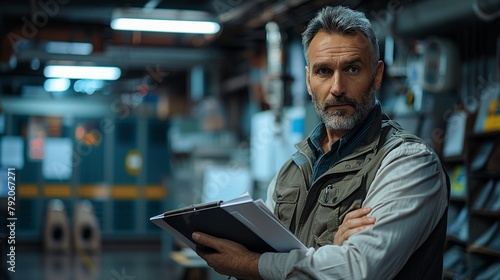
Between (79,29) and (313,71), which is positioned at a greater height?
(79,29)

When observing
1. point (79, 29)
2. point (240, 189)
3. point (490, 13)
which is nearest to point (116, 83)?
point (79, 29)

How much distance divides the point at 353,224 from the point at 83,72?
10.0 metres

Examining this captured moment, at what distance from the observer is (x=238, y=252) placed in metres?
1.72

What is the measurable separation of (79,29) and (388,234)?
9.04 metres

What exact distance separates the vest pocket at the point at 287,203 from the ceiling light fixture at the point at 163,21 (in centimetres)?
569

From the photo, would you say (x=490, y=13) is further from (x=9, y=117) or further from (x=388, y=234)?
(x=9, y=117)

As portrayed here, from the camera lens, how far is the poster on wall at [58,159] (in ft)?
45.3

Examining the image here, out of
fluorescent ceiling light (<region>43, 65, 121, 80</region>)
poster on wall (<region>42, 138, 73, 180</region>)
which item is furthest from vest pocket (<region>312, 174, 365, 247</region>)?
poster on wall (<region>42, 138, 73, 180</region>)

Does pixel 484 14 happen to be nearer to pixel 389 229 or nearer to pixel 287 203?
pixel 287 203

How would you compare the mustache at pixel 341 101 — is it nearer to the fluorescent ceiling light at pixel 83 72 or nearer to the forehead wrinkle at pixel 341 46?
the forehead wrinkle at pixel 341 46

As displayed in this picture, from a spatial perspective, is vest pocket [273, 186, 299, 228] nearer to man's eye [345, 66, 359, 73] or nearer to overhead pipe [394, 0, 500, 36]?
man's eye [345, 66, 359, 73]

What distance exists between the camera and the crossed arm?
1603 millimetres

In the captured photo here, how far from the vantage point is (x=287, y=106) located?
7.77m

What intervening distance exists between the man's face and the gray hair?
14 millimetres
